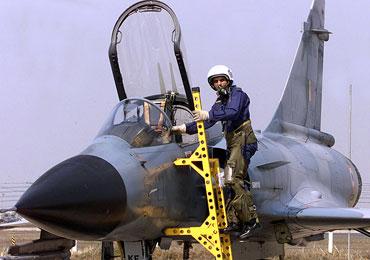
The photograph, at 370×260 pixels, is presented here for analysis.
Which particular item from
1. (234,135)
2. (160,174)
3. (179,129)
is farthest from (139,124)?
(234,135)

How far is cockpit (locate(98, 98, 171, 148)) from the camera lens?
6418 millimetres

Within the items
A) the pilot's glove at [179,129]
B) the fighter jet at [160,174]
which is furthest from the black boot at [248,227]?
the pilot's glove at [179,129]

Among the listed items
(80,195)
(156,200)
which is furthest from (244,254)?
(80,195)

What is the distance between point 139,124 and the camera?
6.54 metres

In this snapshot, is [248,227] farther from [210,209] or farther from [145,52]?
[145,52]

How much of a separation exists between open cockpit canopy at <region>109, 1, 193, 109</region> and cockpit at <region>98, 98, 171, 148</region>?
68cm

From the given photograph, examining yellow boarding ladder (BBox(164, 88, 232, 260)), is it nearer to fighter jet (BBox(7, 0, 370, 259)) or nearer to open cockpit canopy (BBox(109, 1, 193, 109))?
fighter jet (BBox(7, 0, 370, 259))

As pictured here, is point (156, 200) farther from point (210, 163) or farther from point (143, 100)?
point (143, 100)

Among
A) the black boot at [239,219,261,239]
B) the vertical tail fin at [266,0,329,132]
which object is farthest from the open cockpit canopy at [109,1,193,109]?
the vertical tail fin at [266,0,329,132]

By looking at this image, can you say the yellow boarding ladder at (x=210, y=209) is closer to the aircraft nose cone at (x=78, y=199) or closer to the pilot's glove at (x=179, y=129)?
the pilot's glove at (x=179, y=129)

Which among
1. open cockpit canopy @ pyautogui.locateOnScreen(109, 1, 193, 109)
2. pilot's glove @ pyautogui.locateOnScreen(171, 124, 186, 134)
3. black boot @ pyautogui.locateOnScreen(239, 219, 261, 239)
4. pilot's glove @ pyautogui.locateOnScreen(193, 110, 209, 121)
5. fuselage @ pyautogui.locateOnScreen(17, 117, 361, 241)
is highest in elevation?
open cockpit canopy @ pyautogui.locateOnScreen(109, 1, 193, 109)

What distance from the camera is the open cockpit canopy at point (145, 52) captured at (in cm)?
741

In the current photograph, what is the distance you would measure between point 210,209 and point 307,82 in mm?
6134

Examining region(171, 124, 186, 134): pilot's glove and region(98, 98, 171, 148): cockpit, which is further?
region(171, 124, 186, 134): pilot's glove
